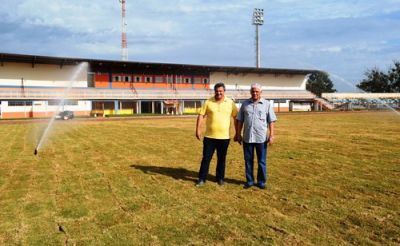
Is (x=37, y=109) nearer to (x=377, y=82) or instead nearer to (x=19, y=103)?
(x=19, y=103)

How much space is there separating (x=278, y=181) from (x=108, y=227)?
387cm

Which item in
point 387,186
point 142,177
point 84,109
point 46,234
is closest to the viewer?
point 46,234

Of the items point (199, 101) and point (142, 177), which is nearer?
point (142, 177)

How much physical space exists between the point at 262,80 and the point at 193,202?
7253cm

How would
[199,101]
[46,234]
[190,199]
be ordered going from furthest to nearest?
[199,101], [190,199], [46,234]

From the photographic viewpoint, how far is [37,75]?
56531 mm

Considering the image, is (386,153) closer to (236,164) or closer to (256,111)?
(236,164)

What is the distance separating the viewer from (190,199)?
6.54 m

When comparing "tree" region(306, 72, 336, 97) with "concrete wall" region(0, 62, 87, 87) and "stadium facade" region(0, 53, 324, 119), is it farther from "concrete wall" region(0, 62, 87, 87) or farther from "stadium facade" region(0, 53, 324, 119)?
"concrete wall" region(0, 62, 87, 87)

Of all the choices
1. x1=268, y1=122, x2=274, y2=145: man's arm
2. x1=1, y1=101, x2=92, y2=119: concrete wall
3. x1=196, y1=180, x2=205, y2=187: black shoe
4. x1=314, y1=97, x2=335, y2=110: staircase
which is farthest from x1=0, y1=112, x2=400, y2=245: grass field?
x1=314, y1=97, x2=335, y2=110: staircase

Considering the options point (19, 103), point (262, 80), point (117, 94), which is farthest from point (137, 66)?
point (262, 80)

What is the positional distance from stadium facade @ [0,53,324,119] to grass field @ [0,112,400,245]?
4181 centimetres

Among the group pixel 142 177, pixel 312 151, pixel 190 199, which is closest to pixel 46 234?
pixel 190 199

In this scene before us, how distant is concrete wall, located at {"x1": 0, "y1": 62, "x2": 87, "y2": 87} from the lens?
54256 mm
